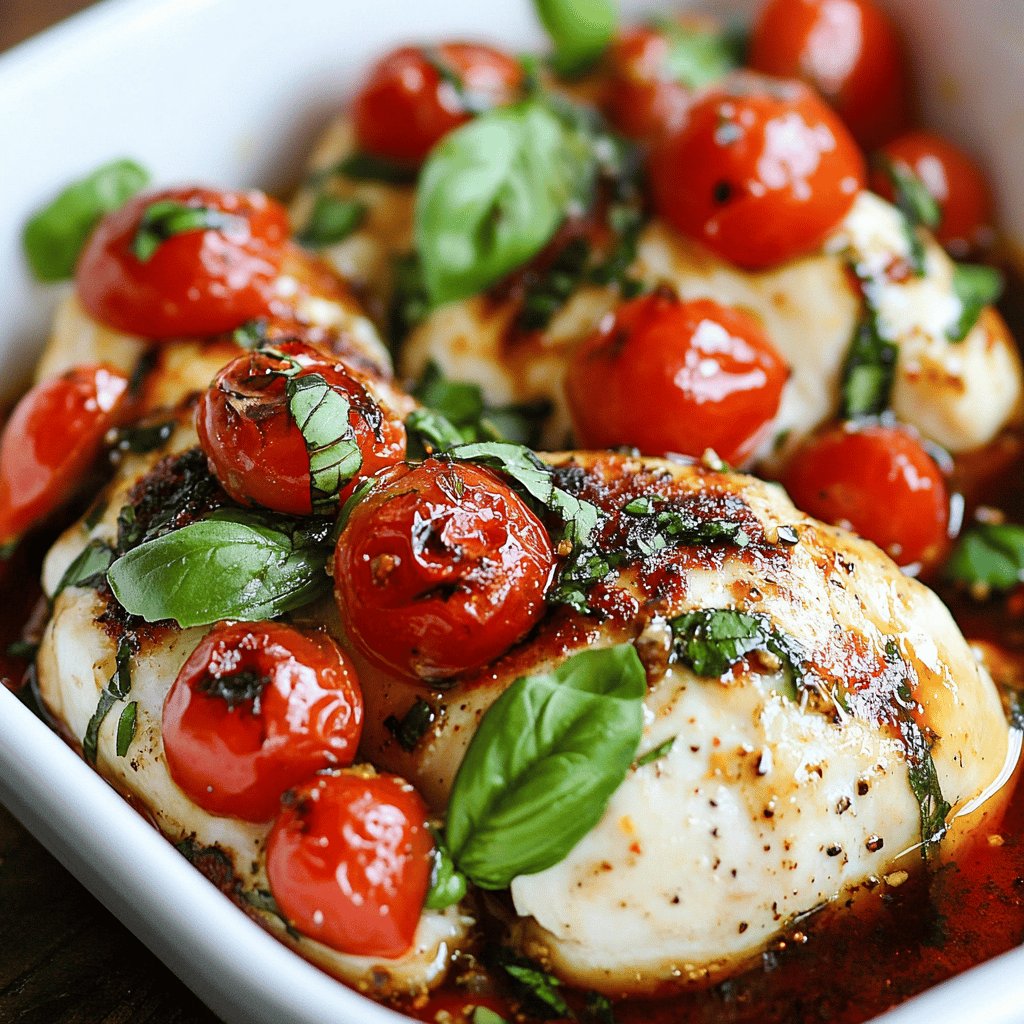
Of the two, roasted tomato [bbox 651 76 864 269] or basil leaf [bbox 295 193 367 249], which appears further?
basil leaf [bbox 295 193 367 249]

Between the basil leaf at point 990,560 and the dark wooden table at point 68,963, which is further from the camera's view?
the basil leaf at point 990,560

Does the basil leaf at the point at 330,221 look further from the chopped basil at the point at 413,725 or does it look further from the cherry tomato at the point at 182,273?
the chopped basil at the point at 413,725

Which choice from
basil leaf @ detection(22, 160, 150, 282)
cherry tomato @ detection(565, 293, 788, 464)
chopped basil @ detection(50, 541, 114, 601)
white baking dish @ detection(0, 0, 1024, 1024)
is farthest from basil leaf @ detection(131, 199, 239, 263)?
cherry tomato @ detection(565, 293, 788, 464)

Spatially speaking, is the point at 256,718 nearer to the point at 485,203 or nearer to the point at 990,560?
the point at 485,203

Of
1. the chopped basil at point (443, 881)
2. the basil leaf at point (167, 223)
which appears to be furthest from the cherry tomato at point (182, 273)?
the chopped basil at point (443, 881)

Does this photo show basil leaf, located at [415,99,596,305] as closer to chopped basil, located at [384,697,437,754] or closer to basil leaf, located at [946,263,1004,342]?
basil leaf, located at [946,263,1004,342]

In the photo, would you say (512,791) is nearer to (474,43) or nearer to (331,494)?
(331,494)
